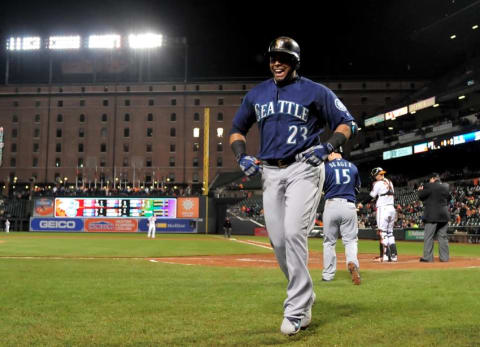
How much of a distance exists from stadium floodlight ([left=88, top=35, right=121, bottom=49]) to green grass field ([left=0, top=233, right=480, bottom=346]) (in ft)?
267

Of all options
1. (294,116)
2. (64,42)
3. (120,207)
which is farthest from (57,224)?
(294,116)

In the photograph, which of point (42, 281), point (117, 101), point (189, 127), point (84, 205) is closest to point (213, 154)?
point (189, 127)

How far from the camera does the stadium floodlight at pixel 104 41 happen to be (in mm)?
84625

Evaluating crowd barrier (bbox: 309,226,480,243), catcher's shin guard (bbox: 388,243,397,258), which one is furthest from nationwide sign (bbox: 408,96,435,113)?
catcher's shin guard (bbox: 388,243,397,258)

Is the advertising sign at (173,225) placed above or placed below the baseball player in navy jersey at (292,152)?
below

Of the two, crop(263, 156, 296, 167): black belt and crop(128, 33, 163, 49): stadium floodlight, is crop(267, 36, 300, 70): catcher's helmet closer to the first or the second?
crop(263, 156, 296, 167): black belt

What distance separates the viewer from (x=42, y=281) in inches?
313

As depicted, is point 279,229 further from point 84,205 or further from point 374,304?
point 84,205

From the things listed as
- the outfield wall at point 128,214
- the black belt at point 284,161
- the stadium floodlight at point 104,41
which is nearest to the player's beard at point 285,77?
the black belt at point 284,161

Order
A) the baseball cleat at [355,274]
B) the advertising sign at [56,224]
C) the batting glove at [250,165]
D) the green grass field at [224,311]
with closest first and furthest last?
1. the green grass field at [224,311]
2. the batting glove at [250,165]
3. the baseball cleat at [355,274]
4. the advertising sign at [56,224]

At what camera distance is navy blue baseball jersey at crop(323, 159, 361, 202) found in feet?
28.8

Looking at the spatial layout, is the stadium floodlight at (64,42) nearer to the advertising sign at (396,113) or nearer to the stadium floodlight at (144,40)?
the stadium floodlight at (144,40)

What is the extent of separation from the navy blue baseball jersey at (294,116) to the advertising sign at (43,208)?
50301mm

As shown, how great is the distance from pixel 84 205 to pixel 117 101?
43.0 m
